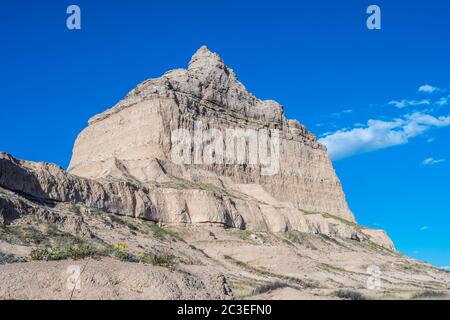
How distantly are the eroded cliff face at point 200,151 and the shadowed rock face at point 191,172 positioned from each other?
16 cm

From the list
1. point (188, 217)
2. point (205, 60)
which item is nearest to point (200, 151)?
point (188, 217)

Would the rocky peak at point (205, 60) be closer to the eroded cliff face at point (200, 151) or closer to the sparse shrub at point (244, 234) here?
the eroded cliff face at point (200, 151)

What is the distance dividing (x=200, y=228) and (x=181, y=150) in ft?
73.4

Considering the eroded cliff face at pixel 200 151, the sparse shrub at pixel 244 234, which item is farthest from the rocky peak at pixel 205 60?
the sparse shrub at pixel 244 234

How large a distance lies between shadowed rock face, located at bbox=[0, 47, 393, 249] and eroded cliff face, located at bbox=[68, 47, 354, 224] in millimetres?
165

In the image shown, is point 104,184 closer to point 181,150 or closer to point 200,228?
point 200,228

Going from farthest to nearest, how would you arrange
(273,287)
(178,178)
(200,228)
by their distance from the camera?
(178,178) < (200,228) < (273,287)

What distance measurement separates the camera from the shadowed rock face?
142 feet

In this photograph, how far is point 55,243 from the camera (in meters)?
30.0
